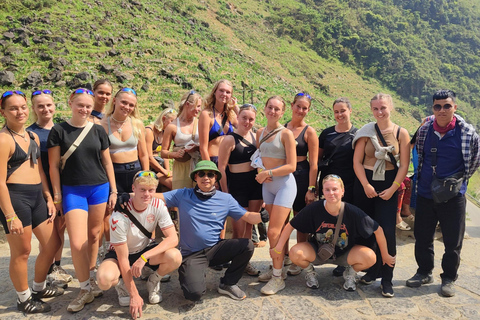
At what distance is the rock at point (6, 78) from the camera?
22.0m

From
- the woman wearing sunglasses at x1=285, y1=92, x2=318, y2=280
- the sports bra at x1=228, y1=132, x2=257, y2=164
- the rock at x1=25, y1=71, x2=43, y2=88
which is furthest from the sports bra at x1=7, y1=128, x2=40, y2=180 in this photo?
the rock at x1=25, y1=71, x2=43, y2=88

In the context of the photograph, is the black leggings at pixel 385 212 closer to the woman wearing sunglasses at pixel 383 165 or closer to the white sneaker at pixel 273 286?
the woman wearing sunglasses at pixel 383 165

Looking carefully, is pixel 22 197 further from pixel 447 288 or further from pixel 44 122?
pixel 447 288

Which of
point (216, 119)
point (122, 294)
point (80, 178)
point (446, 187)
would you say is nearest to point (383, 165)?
point (446, 187)

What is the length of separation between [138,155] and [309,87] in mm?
51534

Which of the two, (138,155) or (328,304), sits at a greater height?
(138,155)

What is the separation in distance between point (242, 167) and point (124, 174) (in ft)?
4.26

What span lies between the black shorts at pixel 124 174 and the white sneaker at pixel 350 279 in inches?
100

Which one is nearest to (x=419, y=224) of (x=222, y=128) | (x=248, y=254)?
(x=248, y=254)

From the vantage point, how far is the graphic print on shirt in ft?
12.0

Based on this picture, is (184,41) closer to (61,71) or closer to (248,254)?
(61,71)

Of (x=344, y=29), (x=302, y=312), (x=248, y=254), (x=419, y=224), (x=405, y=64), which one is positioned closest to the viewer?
(x=302, y=312)

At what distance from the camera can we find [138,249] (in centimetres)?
347

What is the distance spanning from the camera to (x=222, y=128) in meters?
4.32
